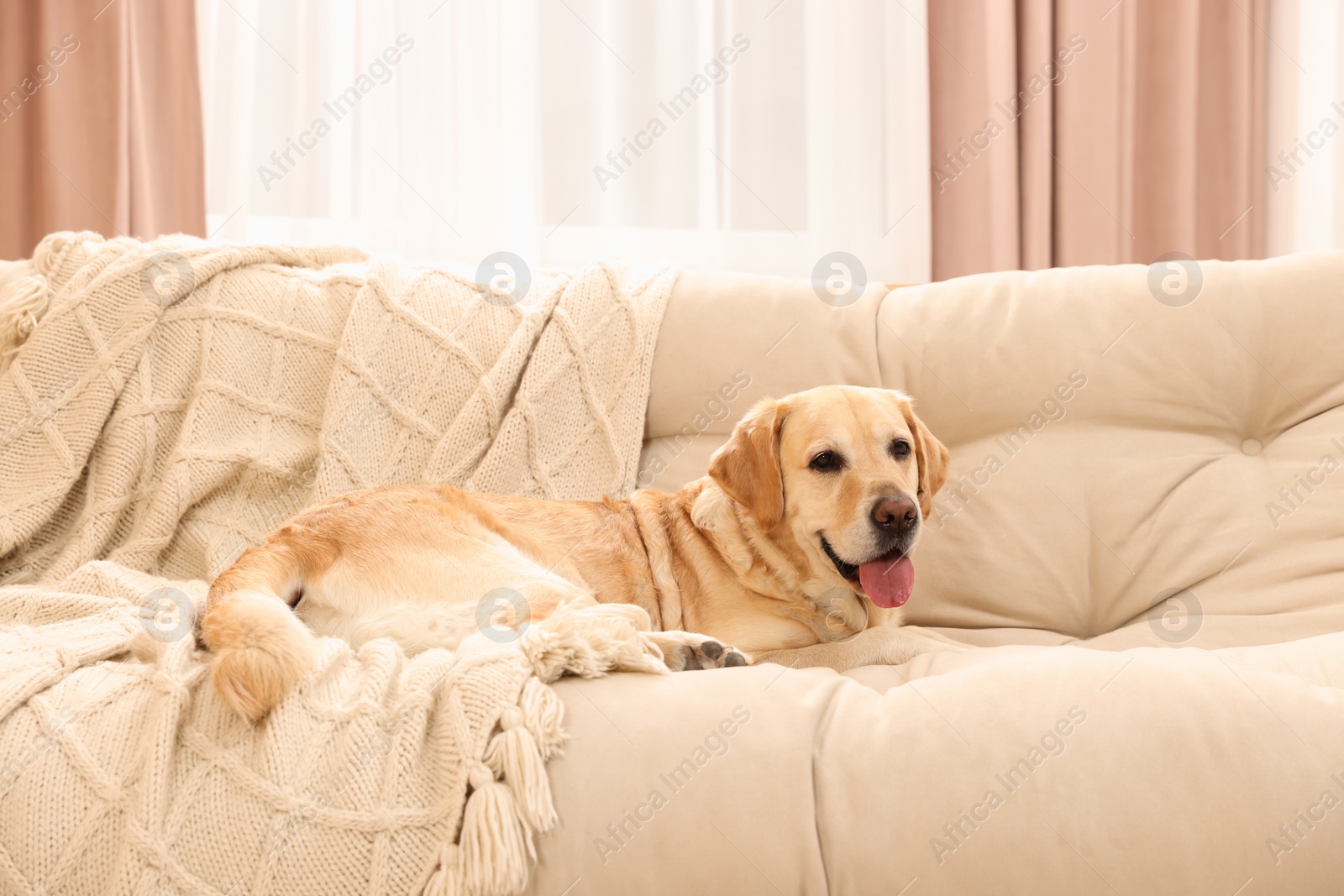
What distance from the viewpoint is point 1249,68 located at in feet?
11.7

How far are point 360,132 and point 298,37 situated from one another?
393 mm

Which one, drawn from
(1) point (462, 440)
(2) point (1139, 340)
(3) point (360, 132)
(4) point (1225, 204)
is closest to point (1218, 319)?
(2) point (1139, 340)

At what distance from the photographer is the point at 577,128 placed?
3432mm

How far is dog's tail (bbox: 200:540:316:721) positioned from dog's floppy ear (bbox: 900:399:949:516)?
123 cm

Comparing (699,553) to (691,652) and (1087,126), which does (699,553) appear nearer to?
(691,652)

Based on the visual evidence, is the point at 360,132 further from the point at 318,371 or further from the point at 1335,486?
→ the point at 1335,486

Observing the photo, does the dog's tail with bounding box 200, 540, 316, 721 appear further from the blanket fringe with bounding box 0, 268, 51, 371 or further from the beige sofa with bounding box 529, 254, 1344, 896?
the blanket fringe with bounding box 0, 268, 51, 371

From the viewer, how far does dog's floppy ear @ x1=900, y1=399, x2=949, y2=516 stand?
1893 mm

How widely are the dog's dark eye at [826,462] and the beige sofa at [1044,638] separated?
0.36m

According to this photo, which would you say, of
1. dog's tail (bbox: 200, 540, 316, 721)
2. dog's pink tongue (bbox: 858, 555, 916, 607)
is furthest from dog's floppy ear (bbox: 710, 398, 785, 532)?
dog's tail (bbox: 200, 540, 316, 721)

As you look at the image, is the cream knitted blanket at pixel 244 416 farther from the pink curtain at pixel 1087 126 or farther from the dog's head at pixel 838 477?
the pink curtain at pixel 1087 126

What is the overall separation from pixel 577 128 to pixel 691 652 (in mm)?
2538

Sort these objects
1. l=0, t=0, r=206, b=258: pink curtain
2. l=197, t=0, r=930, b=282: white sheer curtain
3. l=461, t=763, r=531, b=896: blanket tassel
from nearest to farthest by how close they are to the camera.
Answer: l=461, t=763, r=531, b=896: blanket tassel < l=0, t=0, r=206, b=258: pink curtain < l=197, t=0, r=930, b=282: white sheer curtain

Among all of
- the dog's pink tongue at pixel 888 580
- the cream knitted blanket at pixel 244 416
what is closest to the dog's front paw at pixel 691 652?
the cream knitted blanket at pixel 244 416
